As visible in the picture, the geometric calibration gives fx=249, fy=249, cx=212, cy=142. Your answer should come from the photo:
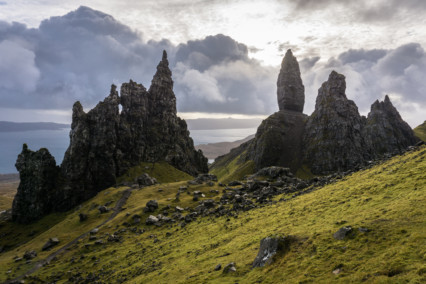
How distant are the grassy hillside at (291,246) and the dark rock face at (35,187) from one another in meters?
99.5

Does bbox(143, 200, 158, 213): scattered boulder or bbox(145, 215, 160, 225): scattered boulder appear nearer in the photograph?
bbox(145, 215, 160, 225): scattered boulder

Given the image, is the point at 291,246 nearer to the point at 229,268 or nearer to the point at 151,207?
the point at 229,268

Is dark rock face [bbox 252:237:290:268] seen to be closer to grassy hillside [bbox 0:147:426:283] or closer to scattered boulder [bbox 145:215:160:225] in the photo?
grassy hillside [bbox 0:147:426:283]

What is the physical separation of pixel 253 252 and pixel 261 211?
2854cm

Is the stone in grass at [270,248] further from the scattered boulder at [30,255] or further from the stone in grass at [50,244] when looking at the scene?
the stone in grass at [50,244]

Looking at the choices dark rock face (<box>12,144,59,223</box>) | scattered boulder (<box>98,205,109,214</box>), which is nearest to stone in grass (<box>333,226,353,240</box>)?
scattered boulder (<box>98,205,109,214</box>)

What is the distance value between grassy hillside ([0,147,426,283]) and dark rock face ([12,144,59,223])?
9952cm

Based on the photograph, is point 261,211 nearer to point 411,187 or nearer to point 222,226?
point 222,226

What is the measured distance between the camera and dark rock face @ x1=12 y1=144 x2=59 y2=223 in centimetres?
17075

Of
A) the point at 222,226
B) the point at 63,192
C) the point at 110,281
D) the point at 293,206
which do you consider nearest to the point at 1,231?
the point at 63,192

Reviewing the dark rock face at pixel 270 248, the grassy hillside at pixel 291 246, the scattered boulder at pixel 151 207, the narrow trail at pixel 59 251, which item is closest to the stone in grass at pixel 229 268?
the grassy hillside at pixel 291 246

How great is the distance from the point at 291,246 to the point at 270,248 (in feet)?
8.92

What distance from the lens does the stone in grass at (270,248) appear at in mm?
31031

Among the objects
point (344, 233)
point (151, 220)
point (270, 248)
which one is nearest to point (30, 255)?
point (151, 220)
